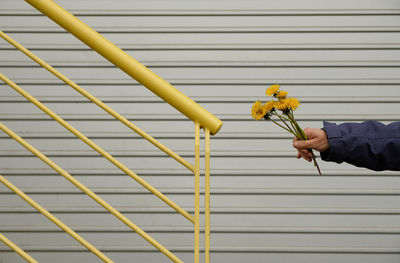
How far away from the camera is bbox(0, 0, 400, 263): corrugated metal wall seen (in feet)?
9.41

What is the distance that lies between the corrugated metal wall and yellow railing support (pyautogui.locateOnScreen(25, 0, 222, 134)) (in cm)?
180

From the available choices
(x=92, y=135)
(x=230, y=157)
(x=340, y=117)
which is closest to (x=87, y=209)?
(x=92, y=135)

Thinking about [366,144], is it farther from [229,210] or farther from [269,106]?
[229,210]

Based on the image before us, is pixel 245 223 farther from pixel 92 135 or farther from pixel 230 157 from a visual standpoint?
pixel 92 135

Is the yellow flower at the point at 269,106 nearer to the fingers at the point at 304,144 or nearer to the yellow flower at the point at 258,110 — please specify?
the yellow flower at the point at 258,110

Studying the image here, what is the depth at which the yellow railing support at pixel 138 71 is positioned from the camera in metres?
1.03

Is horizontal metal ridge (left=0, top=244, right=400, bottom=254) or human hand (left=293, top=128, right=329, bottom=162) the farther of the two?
horizontal metal ridge (left=0, top=244, right=400, bottom=254)

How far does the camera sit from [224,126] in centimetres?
288

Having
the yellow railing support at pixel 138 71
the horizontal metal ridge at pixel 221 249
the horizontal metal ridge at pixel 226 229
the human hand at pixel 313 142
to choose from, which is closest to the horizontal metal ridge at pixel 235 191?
the horizontal metal ridge at pixel 226 229

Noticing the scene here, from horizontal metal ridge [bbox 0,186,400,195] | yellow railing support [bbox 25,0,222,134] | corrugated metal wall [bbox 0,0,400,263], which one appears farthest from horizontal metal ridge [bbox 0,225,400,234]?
yellow railing support [bbox 25,0,222,134]

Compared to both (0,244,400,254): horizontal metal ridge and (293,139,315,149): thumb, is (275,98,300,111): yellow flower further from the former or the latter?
(0,244,400,254): horizontal metal ridge

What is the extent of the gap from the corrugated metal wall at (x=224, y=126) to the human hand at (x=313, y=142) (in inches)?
66.7

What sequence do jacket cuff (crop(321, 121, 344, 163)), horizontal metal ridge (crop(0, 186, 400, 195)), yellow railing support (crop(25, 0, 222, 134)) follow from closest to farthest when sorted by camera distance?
yellow railing support (crop(25, 0, 222, 134))
jacket cuff (crop(321, 121, 344, 163))
horizontal metal ridge (crop(0, 186, 400, 195))

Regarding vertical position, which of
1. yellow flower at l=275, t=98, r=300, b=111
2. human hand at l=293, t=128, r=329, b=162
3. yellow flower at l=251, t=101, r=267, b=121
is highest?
yellow flower at l=275, t=98, r=300, b=111
